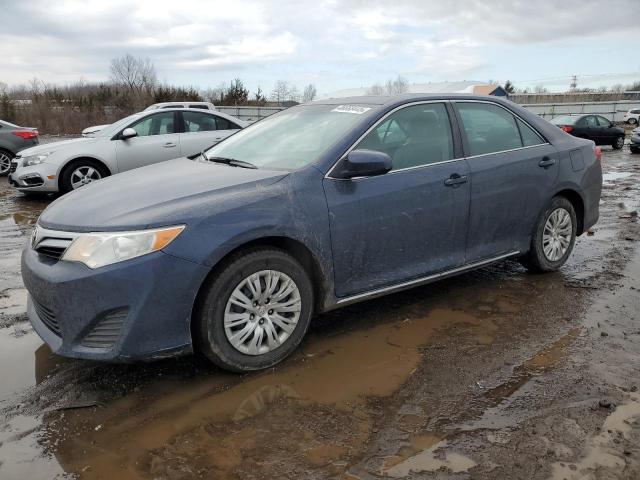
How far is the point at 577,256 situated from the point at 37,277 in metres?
5.07

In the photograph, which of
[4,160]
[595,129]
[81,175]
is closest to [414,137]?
[81,175]

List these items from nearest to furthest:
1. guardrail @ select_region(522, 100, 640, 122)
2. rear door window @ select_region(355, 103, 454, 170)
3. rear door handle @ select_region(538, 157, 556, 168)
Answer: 1. rear door window @ select_region(355, 103, 454, 170)
2. rear door handle @ select_region(538, 157, 556, 168)
3. guardrail @ select_region(522, 100, 640, 122)

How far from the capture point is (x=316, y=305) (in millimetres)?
3494

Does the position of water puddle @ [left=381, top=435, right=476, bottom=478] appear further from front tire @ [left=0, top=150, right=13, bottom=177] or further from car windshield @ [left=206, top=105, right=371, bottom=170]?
front tire @ [left=0, top=150, right=13, bottom=177]

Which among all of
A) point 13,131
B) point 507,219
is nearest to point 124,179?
point 507,219

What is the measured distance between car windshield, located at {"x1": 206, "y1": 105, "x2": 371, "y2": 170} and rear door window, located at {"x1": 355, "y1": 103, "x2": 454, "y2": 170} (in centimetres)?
19

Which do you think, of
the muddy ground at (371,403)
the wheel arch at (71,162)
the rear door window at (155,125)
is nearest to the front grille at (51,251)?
the muddy ground at (371,403)

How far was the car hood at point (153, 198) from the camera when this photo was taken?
2.93 meters

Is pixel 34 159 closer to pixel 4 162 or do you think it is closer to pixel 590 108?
pixel 4 162

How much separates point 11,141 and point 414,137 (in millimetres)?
11326

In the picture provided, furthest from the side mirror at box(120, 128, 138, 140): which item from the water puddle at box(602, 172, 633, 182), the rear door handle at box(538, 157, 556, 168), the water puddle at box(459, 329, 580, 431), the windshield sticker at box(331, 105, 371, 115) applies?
the water puddle at box(602, 172, 633, 182)

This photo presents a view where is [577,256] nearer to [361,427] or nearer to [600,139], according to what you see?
[361,427]

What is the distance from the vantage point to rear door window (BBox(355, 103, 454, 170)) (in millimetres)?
3785

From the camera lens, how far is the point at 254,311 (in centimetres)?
314
